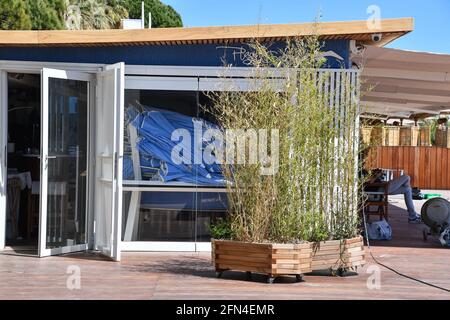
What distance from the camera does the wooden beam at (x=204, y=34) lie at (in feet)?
25.6

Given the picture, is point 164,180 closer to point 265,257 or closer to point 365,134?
point 265,257

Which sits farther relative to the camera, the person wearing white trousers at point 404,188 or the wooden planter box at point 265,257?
the person wearing white trousers at point 404,188

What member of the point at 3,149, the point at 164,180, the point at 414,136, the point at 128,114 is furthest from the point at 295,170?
the point at 414,136

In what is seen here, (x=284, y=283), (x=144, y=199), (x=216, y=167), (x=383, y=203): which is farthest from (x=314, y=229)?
(x=383, y=203)

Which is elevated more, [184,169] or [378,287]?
[184,169]

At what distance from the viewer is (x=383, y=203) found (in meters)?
11.0

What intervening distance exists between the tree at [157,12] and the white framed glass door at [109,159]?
30.2 meters

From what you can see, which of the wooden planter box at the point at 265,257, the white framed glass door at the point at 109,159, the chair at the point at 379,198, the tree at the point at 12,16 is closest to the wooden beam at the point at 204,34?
the white framed glass door at the point at 109,159

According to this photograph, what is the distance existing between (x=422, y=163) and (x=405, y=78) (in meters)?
12.4

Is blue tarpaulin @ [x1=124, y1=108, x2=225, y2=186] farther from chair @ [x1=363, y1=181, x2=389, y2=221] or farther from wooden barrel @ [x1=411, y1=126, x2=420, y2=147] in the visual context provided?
wooden barrel @ [x1=411, y1=126, x2=420, y2=147]

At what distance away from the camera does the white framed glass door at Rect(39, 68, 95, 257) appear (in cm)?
786

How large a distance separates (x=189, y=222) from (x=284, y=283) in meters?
2.10

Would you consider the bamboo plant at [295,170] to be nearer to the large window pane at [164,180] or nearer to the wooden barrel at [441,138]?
the large window pane at [164,180]
